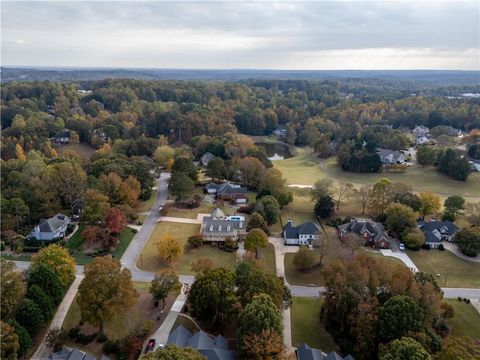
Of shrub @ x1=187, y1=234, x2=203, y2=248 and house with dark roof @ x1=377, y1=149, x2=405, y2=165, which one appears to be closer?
shrub @ x1=187, y1=234, x2=203, y2=248

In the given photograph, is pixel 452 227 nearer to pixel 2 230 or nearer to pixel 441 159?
pixel 441 159

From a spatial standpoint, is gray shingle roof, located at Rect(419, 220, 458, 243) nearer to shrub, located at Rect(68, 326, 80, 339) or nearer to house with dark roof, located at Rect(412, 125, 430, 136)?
shrub, located at Rect(68, 326, 80, 339)

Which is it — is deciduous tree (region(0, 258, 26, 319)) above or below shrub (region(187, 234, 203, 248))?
above

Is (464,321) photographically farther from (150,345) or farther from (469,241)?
(150,345)

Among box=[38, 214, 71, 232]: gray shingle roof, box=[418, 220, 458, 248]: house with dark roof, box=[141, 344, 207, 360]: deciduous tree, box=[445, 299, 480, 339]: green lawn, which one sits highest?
box=[141, 344, 207, 360]: deciduous tree

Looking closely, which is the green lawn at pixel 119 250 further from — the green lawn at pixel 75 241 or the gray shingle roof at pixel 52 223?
the gray shingle roof at pixel 52 223

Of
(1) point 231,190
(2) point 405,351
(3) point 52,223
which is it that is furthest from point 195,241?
(2) point 405,351

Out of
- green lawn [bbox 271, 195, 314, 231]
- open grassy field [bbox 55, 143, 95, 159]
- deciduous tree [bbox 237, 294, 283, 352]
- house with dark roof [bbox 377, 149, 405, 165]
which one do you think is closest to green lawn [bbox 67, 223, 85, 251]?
green lawn [bbox 271, 195, 314, 231]

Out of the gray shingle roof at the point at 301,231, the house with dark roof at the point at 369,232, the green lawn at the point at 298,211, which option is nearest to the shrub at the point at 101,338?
the gray shingle roof at the point at 301,231
